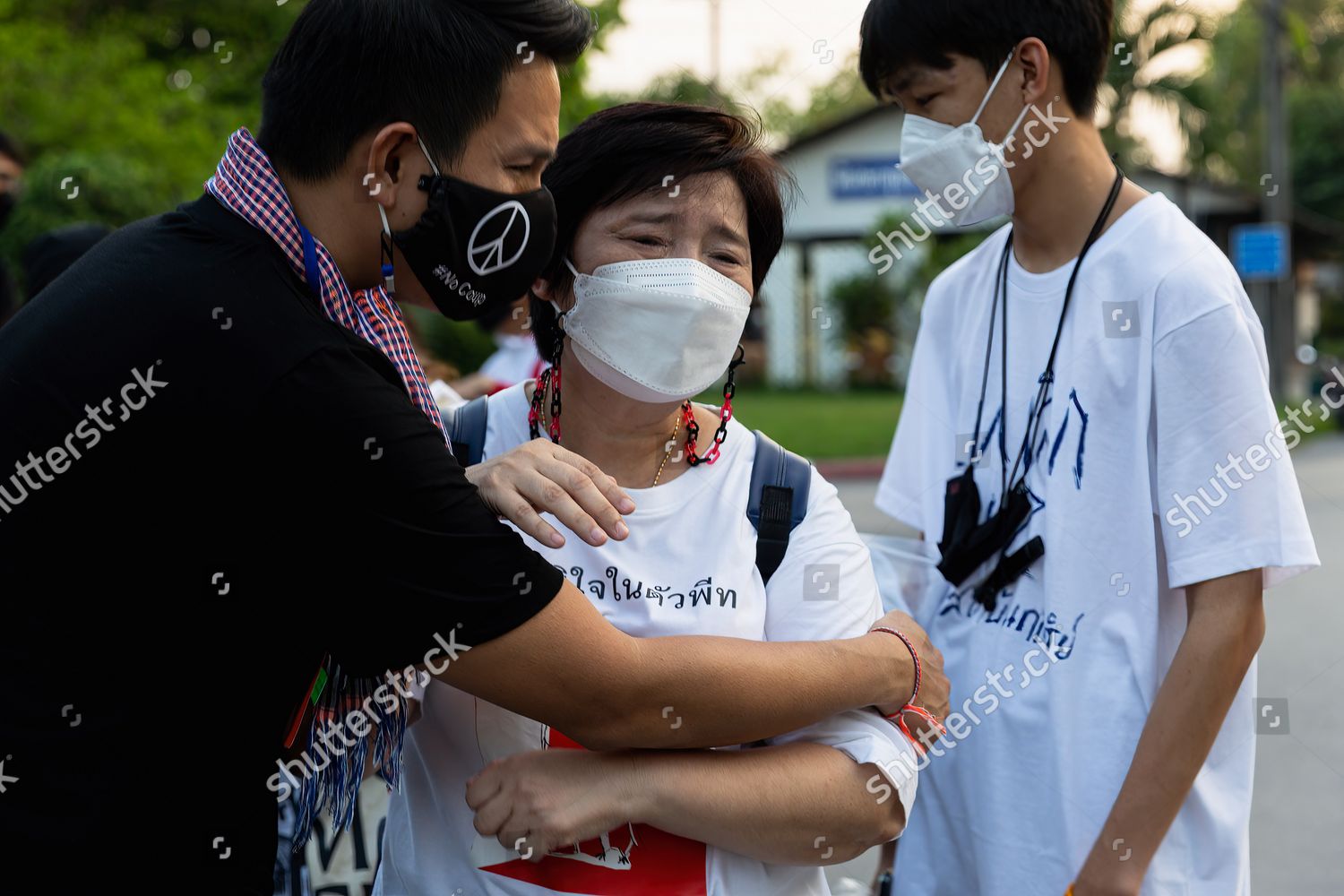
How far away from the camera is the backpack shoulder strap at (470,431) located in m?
2.09

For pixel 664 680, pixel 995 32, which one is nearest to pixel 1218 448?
pixel 995 32

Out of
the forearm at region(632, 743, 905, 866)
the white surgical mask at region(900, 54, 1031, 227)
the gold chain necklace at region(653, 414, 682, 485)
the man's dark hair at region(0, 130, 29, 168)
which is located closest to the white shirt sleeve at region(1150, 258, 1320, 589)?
the white surgical mask at region(900, 54, 1031, 227)

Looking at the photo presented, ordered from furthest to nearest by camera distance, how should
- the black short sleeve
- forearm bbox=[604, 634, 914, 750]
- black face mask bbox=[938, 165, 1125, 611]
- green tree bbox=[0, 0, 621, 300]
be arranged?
green tree bbox=[0, 0, 621, 300] < black face mask bbox=[938, 165, 1125, 611] < forearm bbox=[604, 634, 914, 750] < the black short sleeve

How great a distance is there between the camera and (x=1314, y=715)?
5.91 meters

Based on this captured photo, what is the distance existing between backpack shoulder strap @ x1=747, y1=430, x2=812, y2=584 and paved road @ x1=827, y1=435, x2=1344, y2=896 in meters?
0.82

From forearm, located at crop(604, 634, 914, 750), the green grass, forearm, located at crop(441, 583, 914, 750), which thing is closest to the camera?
forearm, located at crop(441, 583, 914, 750)

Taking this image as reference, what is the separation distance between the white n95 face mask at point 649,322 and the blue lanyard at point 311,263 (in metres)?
0.59

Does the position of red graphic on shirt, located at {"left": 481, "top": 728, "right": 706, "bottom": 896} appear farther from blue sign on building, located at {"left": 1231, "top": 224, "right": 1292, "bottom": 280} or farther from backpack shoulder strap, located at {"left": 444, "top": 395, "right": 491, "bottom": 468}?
blue sign on building, located at {"left": 1231, "top": 224, "right": 1292, "bottom": 280}

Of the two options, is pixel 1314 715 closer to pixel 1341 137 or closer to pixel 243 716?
pixel 243 716

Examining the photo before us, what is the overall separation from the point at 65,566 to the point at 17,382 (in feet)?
0.71

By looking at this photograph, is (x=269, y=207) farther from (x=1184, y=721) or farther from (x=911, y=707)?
(x=1184, y=721)

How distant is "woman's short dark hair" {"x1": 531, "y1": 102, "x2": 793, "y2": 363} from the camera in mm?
2068

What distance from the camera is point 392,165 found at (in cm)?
162

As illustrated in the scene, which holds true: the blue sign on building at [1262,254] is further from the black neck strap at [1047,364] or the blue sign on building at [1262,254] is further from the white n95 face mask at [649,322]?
the white n95 face mask at [649,322]
